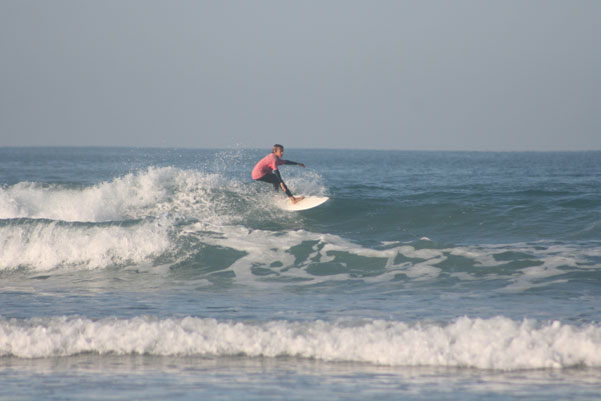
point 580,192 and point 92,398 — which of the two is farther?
point 580,192

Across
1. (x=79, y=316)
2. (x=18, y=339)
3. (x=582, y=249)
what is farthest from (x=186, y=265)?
(x=582, y=249)

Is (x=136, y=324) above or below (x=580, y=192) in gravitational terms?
below

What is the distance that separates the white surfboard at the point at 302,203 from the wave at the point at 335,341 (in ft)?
28.1

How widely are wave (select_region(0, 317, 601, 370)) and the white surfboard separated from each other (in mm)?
8570

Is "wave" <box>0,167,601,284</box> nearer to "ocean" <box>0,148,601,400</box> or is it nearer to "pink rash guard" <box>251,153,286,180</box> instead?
"ocean" <box>0,148,601,400</box>

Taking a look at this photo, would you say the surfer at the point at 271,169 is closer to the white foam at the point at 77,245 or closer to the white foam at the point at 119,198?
the white foam at the point at 119,198

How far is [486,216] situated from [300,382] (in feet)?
35.5

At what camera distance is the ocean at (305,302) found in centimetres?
557

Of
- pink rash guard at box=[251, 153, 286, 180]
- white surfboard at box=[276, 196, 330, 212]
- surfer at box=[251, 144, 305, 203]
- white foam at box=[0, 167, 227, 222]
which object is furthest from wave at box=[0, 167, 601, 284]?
white foam at box=[0, 167, 227, 222]

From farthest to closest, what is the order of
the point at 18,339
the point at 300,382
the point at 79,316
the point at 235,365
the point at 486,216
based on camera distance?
the point at 486,216 < the point at 79,316 < the point at 18,339 < the point at 235,365 < the point at 300,382

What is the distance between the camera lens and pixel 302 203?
15.7 m

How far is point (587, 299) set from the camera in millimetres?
8383

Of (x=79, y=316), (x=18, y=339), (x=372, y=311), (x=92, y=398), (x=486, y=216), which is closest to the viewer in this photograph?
(x=92, y=398)

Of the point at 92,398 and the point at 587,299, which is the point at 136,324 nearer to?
the point at 92,398
